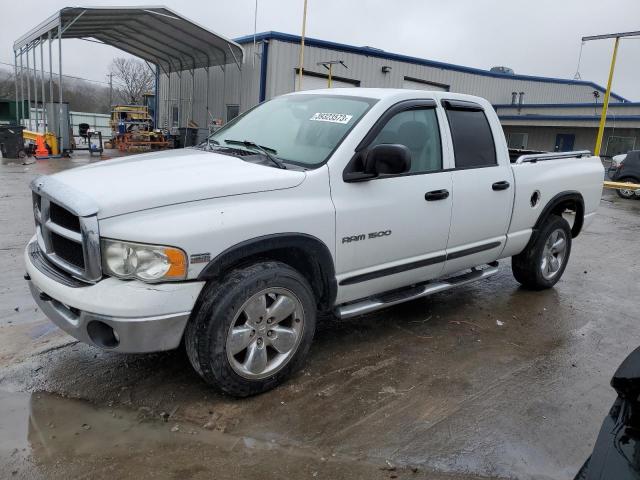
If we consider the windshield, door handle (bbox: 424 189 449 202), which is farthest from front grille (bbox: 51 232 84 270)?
door handle (bbox: 424 189 449 202)

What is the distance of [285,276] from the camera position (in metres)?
3.28

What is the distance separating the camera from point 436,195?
409cm

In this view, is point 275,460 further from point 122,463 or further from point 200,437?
point 122,463

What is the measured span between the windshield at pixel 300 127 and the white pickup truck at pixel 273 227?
0.02 metres

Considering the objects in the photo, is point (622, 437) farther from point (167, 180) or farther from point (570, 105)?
point (570, 105)

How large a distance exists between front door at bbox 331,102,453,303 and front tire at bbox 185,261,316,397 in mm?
416

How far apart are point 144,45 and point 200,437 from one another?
2325 centimetres

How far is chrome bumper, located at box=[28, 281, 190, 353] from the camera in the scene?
2809 mm

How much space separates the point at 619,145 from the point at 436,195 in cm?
2619

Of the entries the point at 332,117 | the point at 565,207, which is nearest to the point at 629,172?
the point at 565,207

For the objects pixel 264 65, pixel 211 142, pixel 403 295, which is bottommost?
pixel 403 295

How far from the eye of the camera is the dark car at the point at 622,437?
5.14ft

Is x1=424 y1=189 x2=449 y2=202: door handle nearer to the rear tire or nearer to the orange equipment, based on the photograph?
the rear tire

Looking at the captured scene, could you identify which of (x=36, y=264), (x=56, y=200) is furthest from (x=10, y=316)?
(x=56, y=200)
